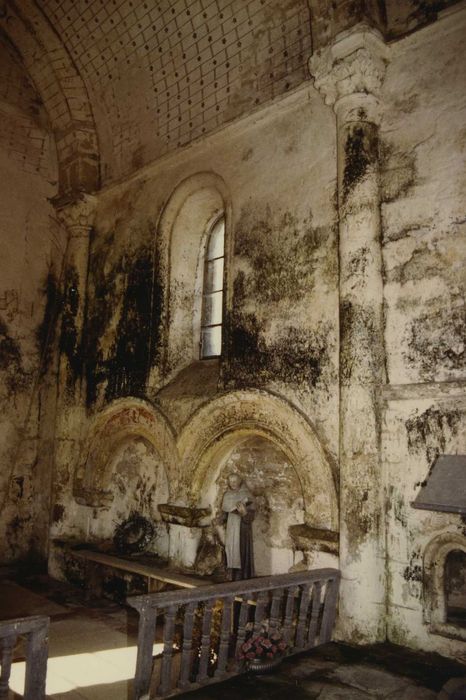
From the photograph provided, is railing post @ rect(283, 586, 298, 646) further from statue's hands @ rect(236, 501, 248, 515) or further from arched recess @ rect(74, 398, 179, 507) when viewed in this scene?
arched recess @ rect(74, 398, 179, 507)

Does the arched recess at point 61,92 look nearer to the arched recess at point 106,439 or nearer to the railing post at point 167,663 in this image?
the arched recess at point 106,439

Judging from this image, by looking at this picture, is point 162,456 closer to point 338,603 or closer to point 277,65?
point 338,603

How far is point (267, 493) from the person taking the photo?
6.64 m

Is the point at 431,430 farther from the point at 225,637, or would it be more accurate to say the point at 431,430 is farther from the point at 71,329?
the point at 71,329

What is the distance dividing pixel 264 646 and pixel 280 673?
223 millimetres

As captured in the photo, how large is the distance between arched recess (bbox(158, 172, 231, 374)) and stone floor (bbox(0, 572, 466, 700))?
11.2 ft

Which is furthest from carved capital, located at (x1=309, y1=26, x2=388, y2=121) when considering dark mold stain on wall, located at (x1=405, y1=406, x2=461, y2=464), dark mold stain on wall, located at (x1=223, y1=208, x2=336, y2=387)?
dark mold stain on wall, located at (x1=405, y1=406, x2=461, y2=464)

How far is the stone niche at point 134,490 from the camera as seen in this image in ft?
25.5

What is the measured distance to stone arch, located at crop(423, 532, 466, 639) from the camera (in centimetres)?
481

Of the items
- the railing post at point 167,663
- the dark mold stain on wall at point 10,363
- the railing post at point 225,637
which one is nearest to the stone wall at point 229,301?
the dark mold stain on wall at point 10,363

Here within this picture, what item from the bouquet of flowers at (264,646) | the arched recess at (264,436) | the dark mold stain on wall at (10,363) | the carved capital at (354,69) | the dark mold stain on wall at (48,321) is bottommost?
the bouquet of flowers at (264,646)

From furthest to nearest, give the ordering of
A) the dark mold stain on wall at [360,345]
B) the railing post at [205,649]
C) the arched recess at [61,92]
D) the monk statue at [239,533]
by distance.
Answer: the arched recess at [61,92] → the monk statue at [239,533] → the dark mold stain on wall at [360,345] → the railing post at [205,649]

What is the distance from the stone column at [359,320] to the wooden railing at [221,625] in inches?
11.6

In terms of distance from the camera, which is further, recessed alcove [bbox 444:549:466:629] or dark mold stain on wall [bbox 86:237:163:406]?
dark mold stain on wall [bbox 86:237:163:406]
